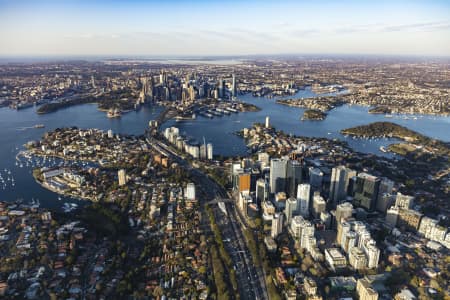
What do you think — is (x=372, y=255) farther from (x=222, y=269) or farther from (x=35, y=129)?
(x=35, y=129)

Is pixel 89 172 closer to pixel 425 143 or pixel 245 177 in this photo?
pixel 245 177

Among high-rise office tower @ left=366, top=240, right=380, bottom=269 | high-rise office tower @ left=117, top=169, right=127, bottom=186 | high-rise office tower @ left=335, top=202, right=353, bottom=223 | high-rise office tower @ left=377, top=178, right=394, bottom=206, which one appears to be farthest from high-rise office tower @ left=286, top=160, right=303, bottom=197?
high-rise office tower @ left=117, top=169, right=127, bottom=186

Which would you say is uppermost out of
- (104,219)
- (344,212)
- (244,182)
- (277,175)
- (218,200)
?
(277,175)

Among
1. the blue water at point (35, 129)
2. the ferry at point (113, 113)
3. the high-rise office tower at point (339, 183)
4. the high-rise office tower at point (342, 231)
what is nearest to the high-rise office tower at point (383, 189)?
the high-rise office tower at point (339, 183)

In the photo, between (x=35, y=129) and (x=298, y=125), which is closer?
(x=35, y=129)

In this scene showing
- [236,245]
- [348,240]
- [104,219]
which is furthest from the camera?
[104,219]

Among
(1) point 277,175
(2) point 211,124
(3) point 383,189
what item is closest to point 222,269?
(1) point 277,175

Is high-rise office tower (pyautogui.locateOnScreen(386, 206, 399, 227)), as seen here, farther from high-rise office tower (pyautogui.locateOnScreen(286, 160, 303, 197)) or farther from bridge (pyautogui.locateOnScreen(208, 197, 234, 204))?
bridge (pyautogui.locateOnScreen(208, 197, 234, 204))
